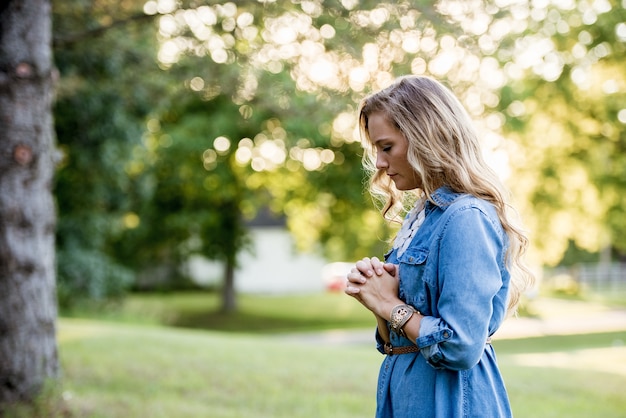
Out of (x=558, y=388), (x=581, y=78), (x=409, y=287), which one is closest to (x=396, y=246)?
(x=409, y=287)

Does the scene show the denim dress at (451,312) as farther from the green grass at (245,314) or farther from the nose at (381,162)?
the green grass at (245,314)

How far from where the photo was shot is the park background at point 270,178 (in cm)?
671

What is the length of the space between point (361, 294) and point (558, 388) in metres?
7.15

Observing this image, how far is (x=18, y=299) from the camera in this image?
633cm

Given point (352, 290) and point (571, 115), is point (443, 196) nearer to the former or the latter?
point (352, 290)

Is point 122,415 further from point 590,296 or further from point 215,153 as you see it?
point 590,296

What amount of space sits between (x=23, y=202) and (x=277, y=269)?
43044mm

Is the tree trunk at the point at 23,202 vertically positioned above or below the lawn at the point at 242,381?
above

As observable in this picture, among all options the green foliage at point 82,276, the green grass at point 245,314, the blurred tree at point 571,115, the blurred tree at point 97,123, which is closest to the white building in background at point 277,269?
the green grass at point 245,314

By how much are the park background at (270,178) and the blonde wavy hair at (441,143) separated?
368mm

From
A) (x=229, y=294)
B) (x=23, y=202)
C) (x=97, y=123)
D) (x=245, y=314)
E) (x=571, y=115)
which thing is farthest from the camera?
(x=229, y=294)

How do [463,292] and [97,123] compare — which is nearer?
[463,292]

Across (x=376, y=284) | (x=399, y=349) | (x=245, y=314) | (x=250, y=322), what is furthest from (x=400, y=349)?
(x=245, y=314)

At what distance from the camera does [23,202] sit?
251 inches
